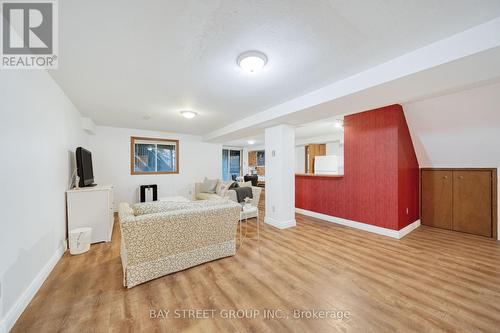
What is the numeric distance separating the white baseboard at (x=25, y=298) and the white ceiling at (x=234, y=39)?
7.61ft

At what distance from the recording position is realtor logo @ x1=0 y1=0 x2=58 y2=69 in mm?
1418

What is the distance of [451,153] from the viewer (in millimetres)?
3682

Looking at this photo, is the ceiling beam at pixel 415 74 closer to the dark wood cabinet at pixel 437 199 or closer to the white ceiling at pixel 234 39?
the white ceiling at pixel 234 39

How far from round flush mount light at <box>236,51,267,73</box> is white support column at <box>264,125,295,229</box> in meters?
2.13

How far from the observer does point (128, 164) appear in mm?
5754

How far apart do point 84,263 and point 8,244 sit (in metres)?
1.24

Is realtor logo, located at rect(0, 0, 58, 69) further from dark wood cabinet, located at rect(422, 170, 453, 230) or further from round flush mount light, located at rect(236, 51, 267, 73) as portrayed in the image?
dark wood cabinet, located at rect(422, 170, 453, 230)

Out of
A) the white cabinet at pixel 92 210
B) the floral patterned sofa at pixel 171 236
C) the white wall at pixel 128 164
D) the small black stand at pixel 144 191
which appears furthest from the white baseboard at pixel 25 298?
the white wall at pixel 128 164

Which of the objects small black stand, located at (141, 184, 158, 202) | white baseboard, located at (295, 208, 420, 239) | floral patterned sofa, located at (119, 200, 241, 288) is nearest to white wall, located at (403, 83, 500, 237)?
white baseboard, located at (295, 208, 420, 239)

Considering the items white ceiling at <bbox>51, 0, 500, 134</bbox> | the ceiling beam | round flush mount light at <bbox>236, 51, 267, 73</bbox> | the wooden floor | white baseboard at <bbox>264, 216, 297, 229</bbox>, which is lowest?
the wooden floor

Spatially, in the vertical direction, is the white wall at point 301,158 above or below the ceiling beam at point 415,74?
below

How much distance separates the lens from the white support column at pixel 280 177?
4016 mm

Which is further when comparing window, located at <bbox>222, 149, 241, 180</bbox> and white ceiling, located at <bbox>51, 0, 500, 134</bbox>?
window, located at <bbox>222, 149, 241, 180</bbox>

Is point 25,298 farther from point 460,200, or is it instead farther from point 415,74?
point 460,200
